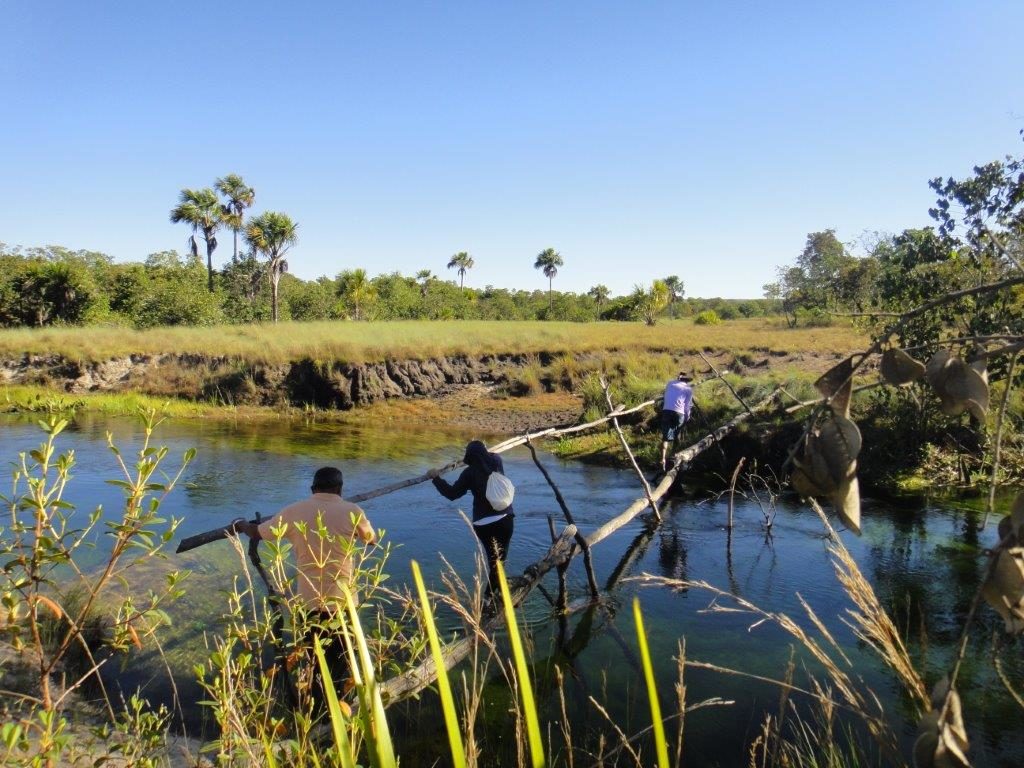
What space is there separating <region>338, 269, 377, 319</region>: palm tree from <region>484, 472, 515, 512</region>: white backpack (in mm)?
48318

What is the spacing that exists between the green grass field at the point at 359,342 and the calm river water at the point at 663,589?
1138 cm

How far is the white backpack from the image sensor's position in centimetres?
682

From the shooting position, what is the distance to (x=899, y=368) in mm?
1341

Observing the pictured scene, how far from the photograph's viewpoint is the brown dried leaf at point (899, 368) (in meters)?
1.31

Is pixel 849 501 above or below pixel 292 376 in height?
above

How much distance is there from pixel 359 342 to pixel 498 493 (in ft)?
75.4

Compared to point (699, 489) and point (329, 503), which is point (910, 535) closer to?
point (699, 489)

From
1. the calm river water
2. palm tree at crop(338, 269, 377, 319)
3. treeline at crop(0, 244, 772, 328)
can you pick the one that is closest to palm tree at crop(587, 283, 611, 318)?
treeline at crop(0, 244, 772, 328)

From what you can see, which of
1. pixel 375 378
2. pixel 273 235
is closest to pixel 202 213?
pixel 273 235

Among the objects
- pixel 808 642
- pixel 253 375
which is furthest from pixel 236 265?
pixel 808 642


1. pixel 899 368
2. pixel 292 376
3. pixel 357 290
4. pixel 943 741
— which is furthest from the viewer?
pixel 357 290

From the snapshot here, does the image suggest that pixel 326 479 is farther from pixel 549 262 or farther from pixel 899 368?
pixel 549 262

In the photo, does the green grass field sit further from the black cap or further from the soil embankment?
the black cap

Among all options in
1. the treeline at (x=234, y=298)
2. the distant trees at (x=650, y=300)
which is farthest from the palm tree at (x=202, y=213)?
the distant trees at (x=650, y=300)
